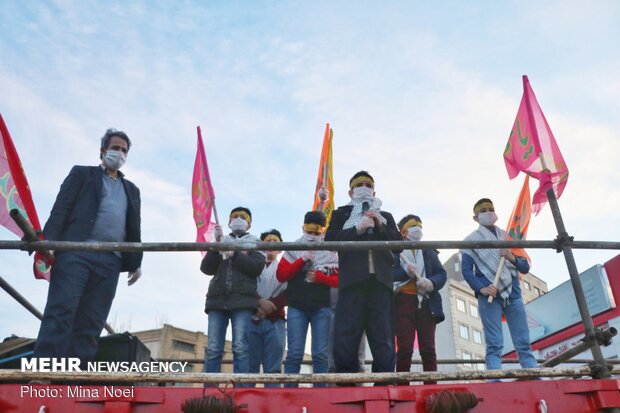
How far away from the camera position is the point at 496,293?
5375 mm

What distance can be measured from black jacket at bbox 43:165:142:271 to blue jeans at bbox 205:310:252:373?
1006 millimetres

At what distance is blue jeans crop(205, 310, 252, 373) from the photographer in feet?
16.6

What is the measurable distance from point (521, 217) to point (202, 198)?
12.6ft

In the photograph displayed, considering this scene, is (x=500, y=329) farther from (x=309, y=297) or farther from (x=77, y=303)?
(x=77, y=303)

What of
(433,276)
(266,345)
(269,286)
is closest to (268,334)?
(266,345)

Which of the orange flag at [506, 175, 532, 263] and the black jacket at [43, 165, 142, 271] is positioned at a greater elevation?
the orange flag at [506, 175, 532, 263]

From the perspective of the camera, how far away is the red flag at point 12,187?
166 inches

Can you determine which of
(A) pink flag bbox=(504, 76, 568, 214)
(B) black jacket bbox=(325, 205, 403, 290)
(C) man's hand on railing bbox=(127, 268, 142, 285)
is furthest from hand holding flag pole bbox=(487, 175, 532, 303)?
(C) man's hand on railing bbox=(127, 268, 142, 285)

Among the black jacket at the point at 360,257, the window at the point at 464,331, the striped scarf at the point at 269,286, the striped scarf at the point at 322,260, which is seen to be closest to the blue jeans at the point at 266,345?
the striped scarf at the point at 269,286

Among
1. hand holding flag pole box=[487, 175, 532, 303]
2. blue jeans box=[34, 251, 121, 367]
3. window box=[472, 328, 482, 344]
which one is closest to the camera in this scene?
blue jeans box=[34, 251, 121, 367]

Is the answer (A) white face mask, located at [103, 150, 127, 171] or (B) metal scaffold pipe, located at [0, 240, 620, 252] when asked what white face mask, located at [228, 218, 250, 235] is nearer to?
(A) white face mask, located at [103, 150, 127, 171]

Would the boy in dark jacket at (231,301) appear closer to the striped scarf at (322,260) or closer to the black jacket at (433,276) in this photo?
the striped scarf at (322,260)

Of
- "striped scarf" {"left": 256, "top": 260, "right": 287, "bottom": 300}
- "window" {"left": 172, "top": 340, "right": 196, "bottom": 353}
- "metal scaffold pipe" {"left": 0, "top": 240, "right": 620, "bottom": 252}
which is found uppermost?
"window" {"left": 172, "top": 340, "right": 196, "bottom": 353}

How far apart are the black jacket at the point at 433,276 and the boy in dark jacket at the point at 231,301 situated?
145cm
